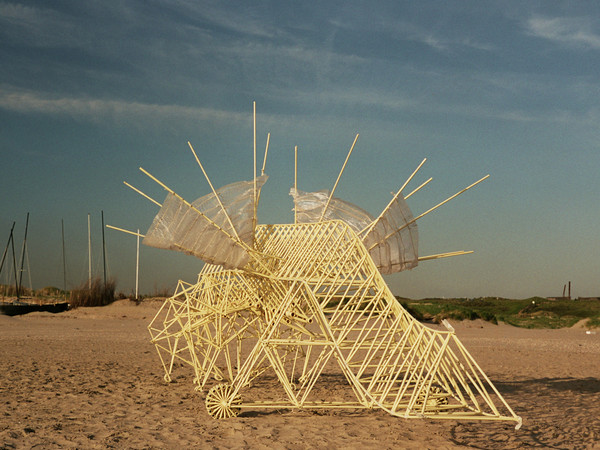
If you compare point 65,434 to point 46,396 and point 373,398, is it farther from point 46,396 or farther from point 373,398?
point 373,398

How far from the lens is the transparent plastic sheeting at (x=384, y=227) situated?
28.2ft

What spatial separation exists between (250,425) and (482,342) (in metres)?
14.3

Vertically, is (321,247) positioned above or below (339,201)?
below

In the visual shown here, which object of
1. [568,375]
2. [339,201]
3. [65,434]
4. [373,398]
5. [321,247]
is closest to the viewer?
[373,398]

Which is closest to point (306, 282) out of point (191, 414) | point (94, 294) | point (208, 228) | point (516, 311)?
point (208, 228)

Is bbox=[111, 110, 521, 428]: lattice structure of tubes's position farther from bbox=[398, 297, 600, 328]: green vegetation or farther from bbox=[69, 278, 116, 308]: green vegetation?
bbox=[69, 278, 116, 308]: green vegetation

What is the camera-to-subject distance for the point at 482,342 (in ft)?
65.9

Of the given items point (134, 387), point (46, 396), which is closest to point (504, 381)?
point (134, 387)

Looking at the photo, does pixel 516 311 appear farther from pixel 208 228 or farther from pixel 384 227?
pixel 208 228

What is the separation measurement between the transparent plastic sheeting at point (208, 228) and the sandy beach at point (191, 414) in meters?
2.11

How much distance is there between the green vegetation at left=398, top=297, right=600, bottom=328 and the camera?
27359 millimetres

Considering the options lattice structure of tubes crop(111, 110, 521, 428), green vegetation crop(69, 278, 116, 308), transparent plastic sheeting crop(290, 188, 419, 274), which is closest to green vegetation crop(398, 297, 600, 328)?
green vegetation crop(69, 278, 116, 308)

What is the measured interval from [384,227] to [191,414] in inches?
144

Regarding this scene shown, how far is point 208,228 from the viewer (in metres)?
7.85
